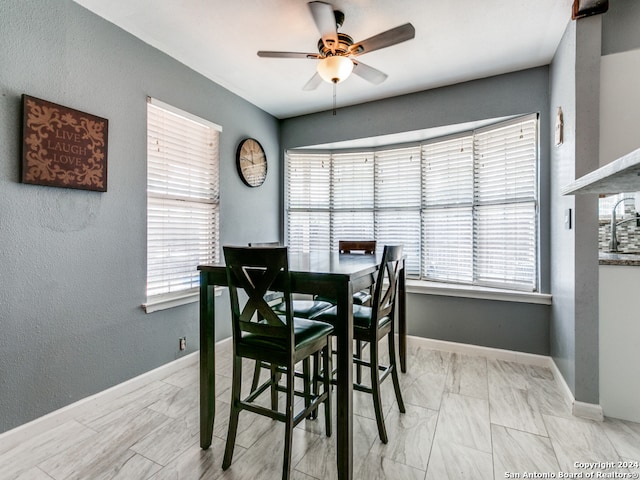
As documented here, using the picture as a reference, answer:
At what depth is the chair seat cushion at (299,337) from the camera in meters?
1.52

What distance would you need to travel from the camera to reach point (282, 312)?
2.03 metres

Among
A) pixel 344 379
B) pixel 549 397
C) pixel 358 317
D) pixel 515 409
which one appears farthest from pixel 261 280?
pixel 549 397

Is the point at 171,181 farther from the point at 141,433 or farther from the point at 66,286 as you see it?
the point at 141,433

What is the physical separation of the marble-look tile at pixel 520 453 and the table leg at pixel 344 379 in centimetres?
76

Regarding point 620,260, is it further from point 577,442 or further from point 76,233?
point 76,233

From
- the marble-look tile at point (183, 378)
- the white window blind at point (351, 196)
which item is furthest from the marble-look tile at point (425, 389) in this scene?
the white window blind at point (351, 196)

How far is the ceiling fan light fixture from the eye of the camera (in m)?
2.02

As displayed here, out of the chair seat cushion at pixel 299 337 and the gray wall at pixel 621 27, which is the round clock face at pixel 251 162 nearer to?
the chair seat cushion at pixel 299 337

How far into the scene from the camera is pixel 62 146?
196 cm

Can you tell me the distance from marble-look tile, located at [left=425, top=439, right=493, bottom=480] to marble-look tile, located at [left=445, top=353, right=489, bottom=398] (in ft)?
2.25

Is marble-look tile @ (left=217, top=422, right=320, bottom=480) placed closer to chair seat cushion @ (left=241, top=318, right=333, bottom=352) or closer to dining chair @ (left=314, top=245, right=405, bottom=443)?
dining chair @ (left=314, top=245, right=405, bottom=443)

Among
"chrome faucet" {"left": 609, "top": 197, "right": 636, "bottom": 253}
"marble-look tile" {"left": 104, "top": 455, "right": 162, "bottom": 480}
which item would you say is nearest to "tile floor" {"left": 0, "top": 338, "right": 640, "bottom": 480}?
"marble-look tile" {"left": 104, "top": 455, "right": 162, "bottom": 480}

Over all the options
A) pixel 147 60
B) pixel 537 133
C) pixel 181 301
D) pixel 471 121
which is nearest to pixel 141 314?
pixel 181 301

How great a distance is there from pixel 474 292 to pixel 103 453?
308cm
